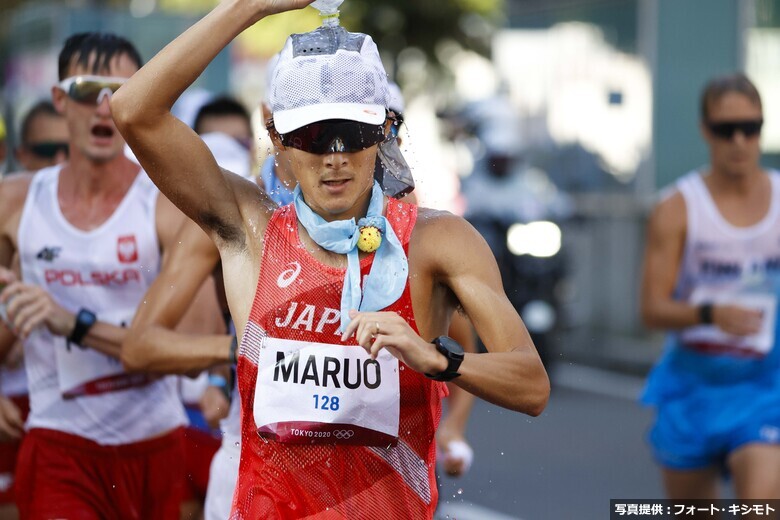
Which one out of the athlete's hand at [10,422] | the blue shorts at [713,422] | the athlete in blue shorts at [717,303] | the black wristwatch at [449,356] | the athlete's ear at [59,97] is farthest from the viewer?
the athlete in blue shorts at [717,303]

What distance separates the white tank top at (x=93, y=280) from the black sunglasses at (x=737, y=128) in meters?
2.83

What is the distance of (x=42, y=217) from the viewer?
577 cm

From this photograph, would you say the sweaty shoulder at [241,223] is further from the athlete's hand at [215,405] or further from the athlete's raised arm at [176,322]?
the athlete's hand at [215,405]

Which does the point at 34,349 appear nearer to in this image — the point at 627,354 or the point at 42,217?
the point at 42,217

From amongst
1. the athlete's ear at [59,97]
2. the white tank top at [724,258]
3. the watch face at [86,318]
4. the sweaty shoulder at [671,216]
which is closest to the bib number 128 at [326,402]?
the watch face at [86,318]

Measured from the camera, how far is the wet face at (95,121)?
18.6ft

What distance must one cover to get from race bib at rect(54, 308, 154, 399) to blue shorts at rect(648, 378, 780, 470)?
255 centimetres

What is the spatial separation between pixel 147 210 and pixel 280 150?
186 cm

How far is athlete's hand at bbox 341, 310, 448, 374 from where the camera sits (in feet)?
11.2

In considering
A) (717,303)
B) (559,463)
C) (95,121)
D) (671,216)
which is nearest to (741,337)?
(717,303)

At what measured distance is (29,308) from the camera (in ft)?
17.4

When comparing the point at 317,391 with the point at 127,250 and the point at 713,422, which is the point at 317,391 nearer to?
the point at 127,250

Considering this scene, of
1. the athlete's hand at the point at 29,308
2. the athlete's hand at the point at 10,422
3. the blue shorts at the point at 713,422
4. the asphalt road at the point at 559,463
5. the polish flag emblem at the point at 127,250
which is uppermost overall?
the polish flag emblem at the point at 127,250

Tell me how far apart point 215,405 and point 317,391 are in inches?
88.7
